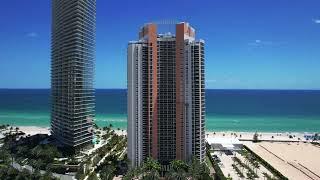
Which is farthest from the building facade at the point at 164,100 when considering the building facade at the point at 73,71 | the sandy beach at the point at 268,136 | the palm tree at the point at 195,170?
the sandy beach at the point at 268,136

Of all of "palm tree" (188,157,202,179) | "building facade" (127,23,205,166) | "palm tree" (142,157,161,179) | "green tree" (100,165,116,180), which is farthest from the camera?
"building facade" (127,23,205,166)

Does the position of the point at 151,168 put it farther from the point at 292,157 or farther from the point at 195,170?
the point at 292,157

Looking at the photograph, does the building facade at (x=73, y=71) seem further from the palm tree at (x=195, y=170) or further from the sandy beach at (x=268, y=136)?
the sandy beach at (x=268, y=136)

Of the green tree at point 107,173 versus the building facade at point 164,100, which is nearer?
the green tree at point 107,173

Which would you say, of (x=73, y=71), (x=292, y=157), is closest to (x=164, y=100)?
(x=73, y=71)

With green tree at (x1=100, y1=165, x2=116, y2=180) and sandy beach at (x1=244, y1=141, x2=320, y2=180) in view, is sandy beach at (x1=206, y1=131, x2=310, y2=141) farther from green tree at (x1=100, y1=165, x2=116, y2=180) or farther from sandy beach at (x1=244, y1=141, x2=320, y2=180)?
green tree at (x1=100, y1=165, x2=116, y2=180)

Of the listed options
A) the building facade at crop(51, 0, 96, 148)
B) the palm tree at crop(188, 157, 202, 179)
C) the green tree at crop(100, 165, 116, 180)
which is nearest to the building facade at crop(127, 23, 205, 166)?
the palm tree at crop(188, 157, 202, 179)
